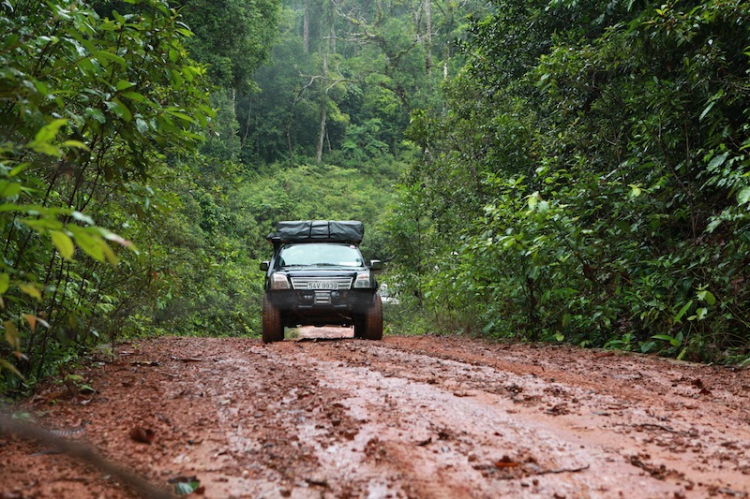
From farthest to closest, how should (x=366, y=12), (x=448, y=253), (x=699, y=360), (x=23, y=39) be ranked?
(x=366, y=12), (x=448, y=253), (x=699, y=360), (x=23, y=39)

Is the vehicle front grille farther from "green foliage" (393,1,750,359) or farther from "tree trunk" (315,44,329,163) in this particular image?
"tree trunk" (315,44,329,163)

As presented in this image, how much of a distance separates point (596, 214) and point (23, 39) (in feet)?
27.9

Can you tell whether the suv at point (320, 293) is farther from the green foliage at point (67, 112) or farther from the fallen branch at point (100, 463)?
the fallen branch at point (100, 463)

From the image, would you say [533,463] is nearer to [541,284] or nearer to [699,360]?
[699,360]

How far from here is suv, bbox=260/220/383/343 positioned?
10.3m

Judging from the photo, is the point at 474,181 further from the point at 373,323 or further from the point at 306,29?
the point at 306,29

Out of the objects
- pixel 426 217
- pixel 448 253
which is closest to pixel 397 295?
pixel 426 217

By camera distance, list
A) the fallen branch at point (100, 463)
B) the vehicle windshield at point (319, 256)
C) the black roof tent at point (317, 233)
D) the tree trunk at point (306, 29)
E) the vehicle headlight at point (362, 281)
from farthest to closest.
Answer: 1. the tree trunk at point (306, 29)
2. the black roof tent at point (317, 233)
3. the vehicle windshield at point (319, 256)
4. the vehicle headlight at point (362, 281)
5. the fallen branch at point (100, 463)

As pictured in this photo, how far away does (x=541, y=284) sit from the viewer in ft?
32.7

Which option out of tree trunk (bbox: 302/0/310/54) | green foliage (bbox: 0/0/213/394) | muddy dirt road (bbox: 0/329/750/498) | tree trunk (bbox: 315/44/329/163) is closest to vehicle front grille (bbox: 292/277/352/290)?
muddy dirt road (bbox: 0/329/750/498)

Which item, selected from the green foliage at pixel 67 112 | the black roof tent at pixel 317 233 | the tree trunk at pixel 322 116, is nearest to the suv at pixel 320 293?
the black roof tent at pixel 317 233

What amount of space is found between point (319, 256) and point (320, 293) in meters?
1.26

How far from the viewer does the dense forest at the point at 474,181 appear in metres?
4.00

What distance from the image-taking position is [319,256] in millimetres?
11422
